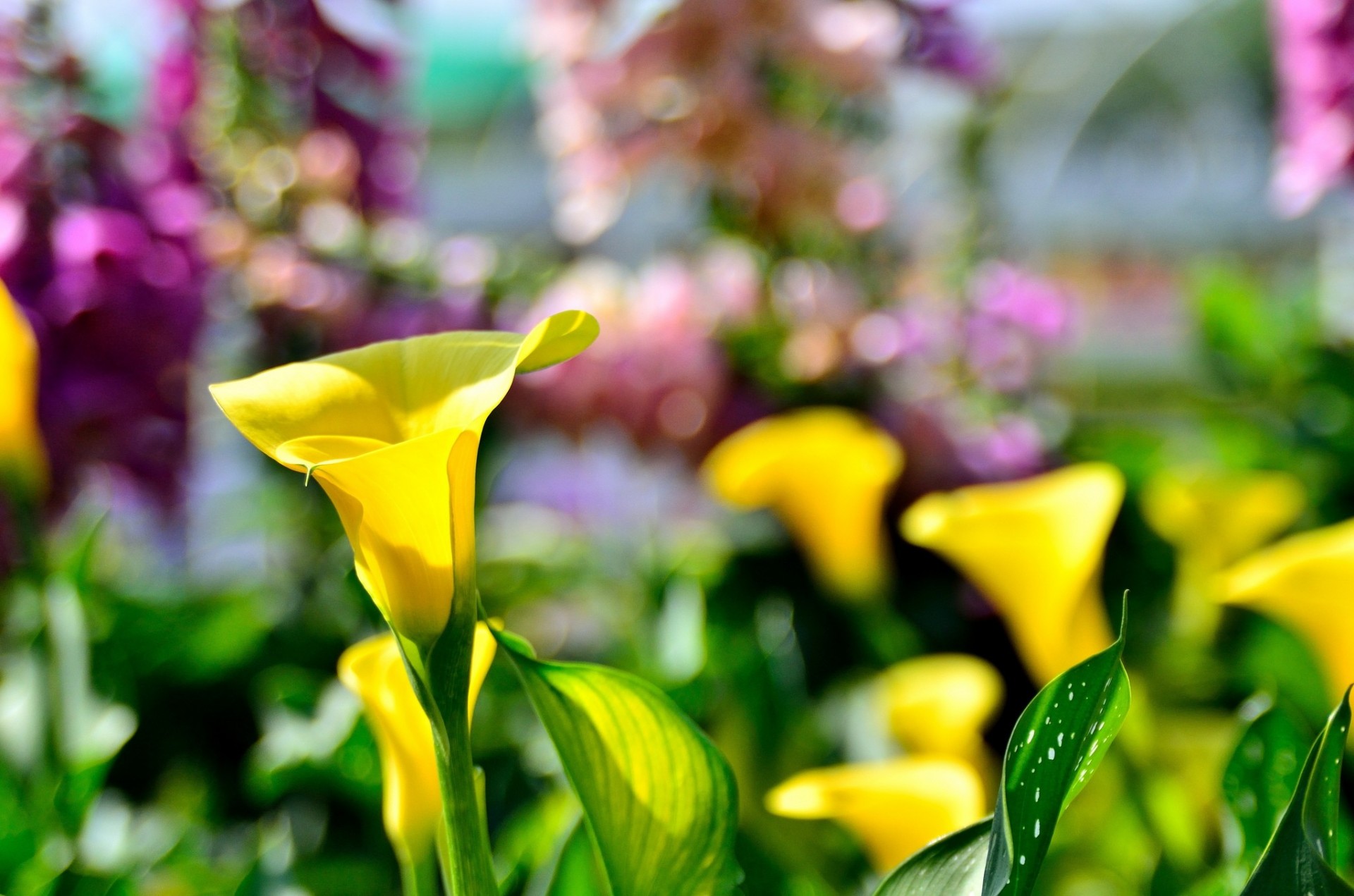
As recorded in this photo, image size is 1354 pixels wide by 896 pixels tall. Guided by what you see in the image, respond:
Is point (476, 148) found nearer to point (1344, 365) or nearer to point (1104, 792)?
point (1344, 365)

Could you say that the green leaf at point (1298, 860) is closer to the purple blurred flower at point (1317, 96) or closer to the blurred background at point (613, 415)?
the blurred background at point (613, 415)

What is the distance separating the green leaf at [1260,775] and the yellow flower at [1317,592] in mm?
39

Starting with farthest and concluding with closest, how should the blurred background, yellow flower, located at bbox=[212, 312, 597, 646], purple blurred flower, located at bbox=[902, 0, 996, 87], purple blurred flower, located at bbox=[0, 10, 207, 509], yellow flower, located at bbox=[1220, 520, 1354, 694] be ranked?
purple blurred flower, located at bbox=[902, 0, 996, 87] < purple blurred flower, located at bbox=[0, 10, 207, 509] < the blurred background < yellow flower, located at bbox=[1220, 520, 1354, 694] < yellow flower, located at bbox=[212, 312, 597, 646]

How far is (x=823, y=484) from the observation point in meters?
0.48

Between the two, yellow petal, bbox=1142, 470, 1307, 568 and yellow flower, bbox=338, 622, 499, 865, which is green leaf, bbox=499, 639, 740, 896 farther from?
yellow petal, bbox=1142, 470, 1307, 568

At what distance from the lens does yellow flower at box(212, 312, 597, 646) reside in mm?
179

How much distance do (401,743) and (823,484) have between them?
10.5 inches

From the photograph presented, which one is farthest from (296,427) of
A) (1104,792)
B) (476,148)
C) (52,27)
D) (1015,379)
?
(476,148)

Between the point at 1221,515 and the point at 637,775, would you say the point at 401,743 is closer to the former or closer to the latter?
the point at 637,775

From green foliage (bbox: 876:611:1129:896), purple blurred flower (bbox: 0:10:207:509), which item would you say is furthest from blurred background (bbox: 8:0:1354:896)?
green foliage (bbox: 876:611:1129:896)

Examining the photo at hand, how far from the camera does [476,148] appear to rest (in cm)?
282

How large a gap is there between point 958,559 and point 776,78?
17.4 inches

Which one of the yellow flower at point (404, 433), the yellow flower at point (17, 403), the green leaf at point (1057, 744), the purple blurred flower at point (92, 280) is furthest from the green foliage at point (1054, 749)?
the purple blurred flower at point (92, 280)

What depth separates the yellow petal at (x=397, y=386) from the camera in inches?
7.2
